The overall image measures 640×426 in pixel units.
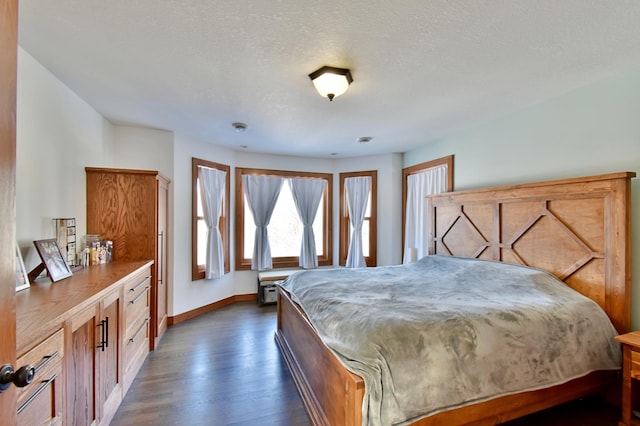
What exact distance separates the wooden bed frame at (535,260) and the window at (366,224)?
1847mm

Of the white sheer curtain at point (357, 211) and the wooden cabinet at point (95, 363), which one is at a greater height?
the white sheer curtain at point (357, 211)

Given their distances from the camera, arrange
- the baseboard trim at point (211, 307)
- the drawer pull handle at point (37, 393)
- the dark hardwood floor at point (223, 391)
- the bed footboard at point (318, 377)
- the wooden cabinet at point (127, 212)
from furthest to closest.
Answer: the baseboard trim at point (211, 307), the wooden cabinet at point (127, 212), the dark hardwood floor at point (223, 391), the bed footboard at point (318, 377), the drawer pull handle at point (37, 393)

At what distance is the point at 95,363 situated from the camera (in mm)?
1720

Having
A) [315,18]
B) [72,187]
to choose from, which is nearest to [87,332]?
[72,187]

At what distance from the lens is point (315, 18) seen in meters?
1.59

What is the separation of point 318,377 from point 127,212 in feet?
7.88

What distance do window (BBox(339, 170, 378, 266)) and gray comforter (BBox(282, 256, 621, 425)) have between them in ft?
8.04

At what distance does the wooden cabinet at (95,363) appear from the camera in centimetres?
148

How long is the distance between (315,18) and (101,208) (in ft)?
8.77

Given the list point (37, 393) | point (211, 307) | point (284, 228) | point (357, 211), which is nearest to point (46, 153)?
point (37, 393)

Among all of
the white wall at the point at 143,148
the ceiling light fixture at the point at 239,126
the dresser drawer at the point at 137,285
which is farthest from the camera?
the white wall at the point at 143,148

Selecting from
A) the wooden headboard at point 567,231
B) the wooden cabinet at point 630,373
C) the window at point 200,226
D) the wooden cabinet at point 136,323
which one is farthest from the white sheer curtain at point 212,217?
the wooden cabinet at point 630,373

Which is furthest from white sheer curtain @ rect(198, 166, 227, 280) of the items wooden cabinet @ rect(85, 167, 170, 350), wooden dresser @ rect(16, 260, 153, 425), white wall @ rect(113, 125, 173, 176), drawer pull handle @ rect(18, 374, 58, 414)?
drawer pull handle @ rect(18, 374, 58, 414)

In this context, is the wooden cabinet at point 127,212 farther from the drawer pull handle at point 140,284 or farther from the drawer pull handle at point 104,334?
the drawer pull handle at point 104,334
